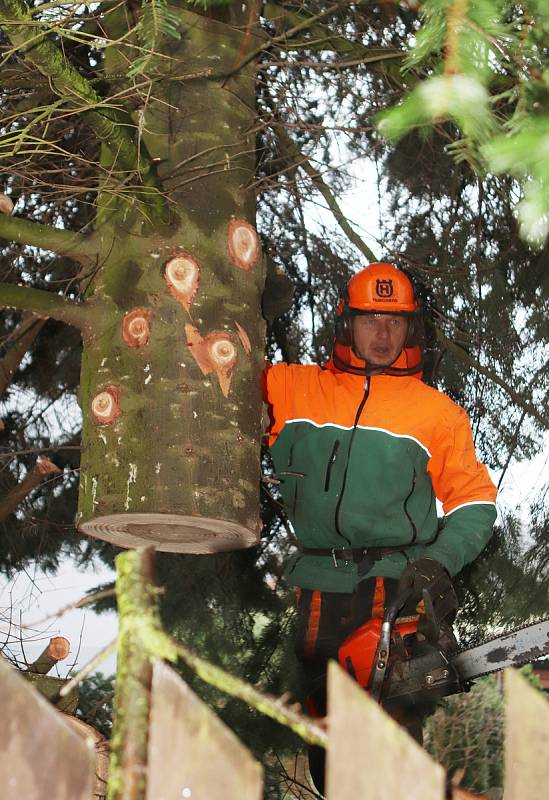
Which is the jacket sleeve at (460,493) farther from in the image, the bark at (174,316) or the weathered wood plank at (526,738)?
the weathered wood plank at (526,738)

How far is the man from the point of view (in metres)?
3.61

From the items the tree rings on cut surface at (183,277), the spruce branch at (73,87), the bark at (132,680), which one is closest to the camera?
the bark at (132,680)

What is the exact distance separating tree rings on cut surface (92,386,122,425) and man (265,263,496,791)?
1.06 meters

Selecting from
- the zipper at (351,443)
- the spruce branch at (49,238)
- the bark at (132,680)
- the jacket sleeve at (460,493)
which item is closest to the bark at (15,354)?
the spruce branch at (49,238)

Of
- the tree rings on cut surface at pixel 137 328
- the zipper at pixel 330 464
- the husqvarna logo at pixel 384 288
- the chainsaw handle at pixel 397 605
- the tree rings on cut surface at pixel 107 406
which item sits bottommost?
the chainsaw handle at pixel 397 605

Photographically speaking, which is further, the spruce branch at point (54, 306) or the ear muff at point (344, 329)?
the ear muff at point (344, 329)

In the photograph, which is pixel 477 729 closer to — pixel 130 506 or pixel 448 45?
pixel 130 506

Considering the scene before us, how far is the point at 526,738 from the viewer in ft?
4.14

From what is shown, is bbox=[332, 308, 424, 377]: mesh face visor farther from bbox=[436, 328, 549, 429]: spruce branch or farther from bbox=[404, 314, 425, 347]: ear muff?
bbox=[436, 328, 549, 429]: spruce branch

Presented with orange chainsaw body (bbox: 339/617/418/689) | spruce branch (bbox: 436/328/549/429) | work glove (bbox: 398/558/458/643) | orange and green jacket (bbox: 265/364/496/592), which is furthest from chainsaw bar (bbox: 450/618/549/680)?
spruce branch (bbox: 436/328/549/429)

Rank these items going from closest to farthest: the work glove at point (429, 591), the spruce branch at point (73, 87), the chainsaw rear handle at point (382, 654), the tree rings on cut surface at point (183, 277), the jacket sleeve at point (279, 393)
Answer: the spruce branch at point (73, 87) < the tree rings on cut surface at point (183, 277) < the chainsaw rear handle at point (382, 654) < the work glove at point (429, 591) < the jacket sleeve at point (279, 393)

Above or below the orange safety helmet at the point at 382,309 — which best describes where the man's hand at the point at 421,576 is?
below

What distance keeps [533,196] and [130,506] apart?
1.46m

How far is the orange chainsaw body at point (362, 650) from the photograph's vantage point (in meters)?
3.32
